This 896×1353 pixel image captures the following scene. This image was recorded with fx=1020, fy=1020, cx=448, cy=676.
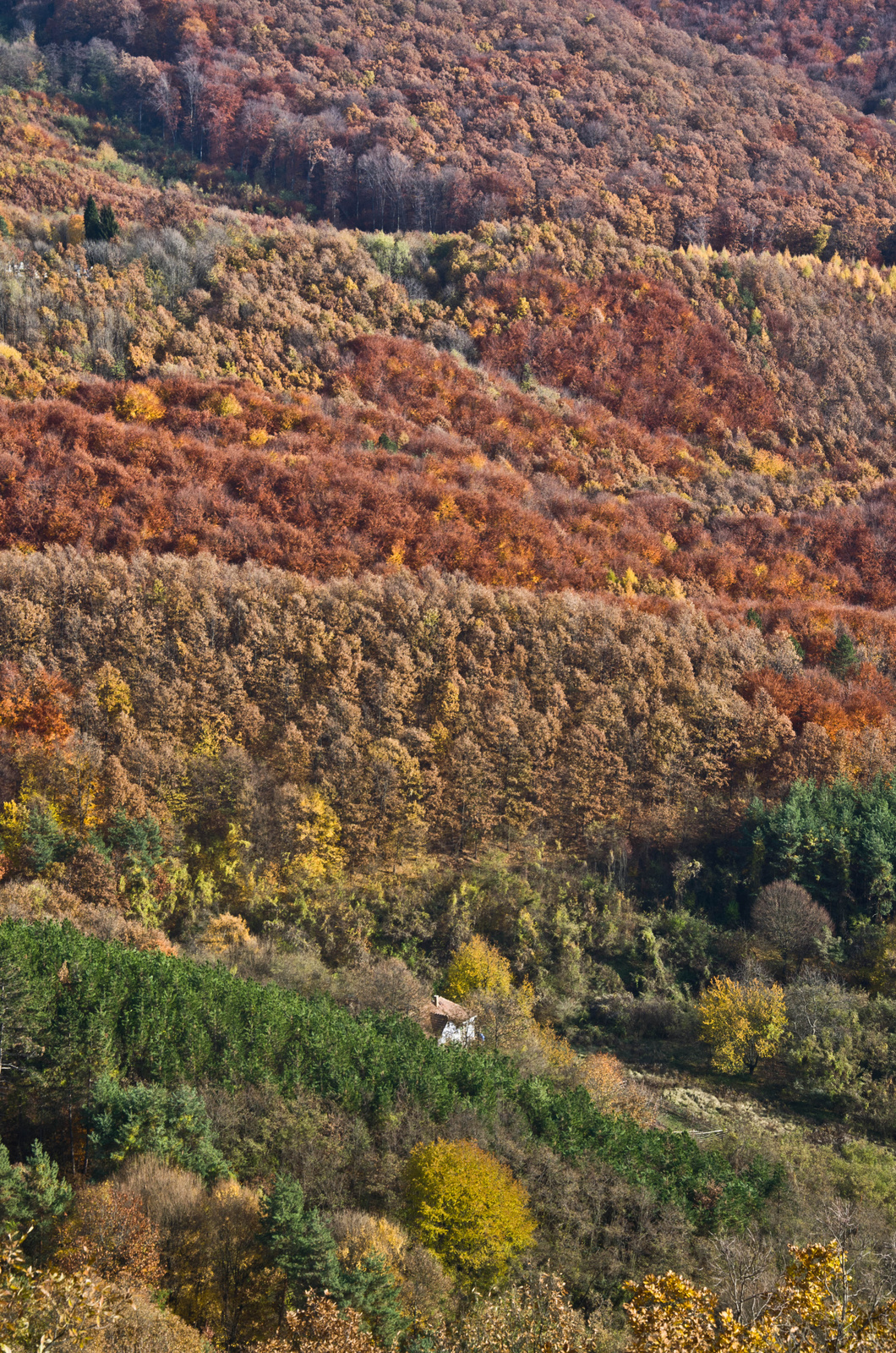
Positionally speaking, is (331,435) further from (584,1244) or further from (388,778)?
(584,1244)

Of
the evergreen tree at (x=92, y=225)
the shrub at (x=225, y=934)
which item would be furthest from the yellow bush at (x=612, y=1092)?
the evergreen tree at (x=92, y=225)

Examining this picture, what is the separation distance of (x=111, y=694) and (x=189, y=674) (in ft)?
13.0

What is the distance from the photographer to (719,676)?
193ft

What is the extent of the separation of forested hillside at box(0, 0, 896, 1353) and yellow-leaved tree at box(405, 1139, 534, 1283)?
0.12 metres

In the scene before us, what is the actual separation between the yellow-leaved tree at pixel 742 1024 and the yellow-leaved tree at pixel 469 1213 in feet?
52.7

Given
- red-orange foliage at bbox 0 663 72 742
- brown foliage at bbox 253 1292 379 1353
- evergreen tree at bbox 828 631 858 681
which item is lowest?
red-orange foliage at bbox 0 663 72 742

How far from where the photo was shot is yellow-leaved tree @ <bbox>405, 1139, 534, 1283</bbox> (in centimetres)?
2880

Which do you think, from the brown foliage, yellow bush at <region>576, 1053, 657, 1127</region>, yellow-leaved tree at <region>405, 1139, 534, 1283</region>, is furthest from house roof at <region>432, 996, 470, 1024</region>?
the brown foliage

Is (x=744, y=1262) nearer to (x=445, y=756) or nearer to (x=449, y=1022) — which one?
(x=449, y=1022)

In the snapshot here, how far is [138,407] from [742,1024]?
5155cm

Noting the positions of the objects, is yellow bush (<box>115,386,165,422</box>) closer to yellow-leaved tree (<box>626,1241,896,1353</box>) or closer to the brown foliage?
the brown foliage

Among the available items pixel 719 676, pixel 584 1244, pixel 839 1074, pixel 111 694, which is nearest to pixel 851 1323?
pixel 584 1244

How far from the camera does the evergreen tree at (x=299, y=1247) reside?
24625mm

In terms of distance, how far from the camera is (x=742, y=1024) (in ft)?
143
